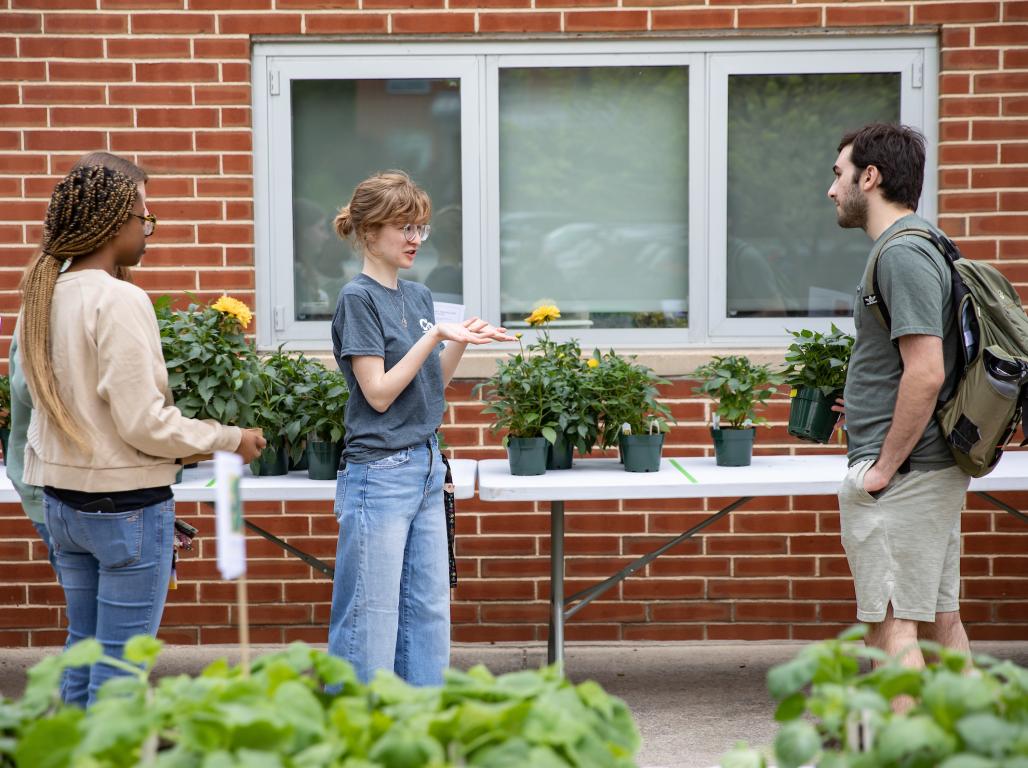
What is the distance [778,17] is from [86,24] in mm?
2594

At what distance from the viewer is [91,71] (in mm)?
4348

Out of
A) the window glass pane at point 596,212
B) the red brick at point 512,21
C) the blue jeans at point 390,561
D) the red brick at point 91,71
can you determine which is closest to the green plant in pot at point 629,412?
the blue jeans at point 390,561

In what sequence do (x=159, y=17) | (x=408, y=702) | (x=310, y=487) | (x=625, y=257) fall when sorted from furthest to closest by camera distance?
(x=625, y=257) → (x=159, y=17) → (x=310, y=487) → (x=408, y=702)

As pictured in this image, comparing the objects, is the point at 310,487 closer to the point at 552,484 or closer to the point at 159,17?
the point at 552,484

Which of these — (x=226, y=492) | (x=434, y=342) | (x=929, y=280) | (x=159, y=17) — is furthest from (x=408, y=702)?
(x=159, y=17)

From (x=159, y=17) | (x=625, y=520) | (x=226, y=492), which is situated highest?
(x=159, y=17)

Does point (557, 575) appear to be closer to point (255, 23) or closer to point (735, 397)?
point (735, 397)

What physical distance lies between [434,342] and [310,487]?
890 mm

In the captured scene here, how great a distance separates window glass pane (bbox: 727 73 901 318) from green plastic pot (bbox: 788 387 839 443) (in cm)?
100

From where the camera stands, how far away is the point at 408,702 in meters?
1.34

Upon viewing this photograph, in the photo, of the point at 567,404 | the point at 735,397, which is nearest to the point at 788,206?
the point at 735,397

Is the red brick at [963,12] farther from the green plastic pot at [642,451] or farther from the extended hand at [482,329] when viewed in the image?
the extended hand at [482,329]

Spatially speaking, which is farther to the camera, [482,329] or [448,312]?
[448,312]

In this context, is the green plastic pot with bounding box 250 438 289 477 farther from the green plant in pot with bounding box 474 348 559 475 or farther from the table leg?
the table leg
